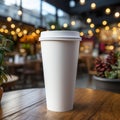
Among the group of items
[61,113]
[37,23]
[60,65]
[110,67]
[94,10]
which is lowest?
[61,113]

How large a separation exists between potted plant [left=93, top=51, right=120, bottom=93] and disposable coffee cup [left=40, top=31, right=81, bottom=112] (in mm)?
1246

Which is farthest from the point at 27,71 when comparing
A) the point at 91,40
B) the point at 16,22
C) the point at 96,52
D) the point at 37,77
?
the point at 91,40

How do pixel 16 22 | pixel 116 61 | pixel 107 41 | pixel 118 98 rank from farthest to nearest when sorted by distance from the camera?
pixel 107 41
pixel 16 22
pixel 116 61
pixel 118 98

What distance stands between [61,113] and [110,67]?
1478 millimetres

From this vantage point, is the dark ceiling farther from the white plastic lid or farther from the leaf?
the white plastic lid

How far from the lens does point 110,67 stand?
8.32 feet

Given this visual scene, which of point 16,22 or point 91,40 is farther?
point 91,40

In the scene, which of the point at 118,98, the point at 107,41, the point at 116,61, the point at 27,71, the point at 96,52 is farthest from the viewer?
the point at 107,41

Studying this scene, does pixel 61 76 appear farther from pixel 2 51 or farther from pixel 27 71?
pixel 27 71

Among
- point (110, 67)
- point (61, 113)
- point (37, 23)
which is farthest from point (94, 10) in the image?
point (61, 113)

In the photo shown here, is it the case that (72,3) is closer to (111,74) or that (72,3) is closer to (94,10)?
(94,10)

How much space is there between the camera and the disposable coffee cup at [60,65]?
1.20 m

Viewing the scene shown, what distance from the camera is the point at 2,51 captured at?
4.35ft

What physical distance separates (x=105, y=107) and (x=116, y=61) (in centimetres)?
134
